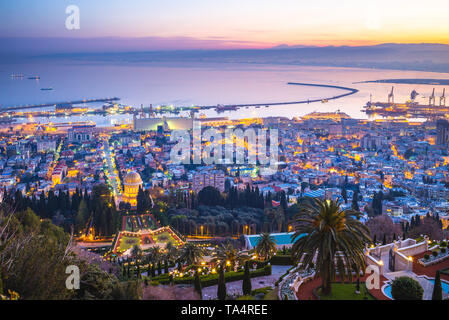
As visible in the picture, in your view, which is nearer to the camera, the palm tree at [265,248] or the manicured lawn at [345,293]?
the manicured lawn at [345,293]

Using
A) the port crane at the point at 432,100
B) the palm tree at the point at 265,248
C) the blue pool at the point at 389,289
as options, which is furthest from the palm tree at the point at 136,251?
the port crane at the point at 432,100

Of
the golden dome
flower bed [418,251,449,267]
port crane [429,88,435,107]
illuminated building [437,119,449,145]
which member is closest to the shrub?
flower bed [418,251,449,267]

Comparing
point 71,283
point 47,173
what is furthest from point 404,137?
point 71,283

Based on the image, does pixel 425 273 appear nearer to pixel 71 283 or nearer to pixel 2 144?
pixel 71 283

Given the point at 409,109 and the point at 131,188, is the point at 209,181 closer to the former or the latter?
the point at 131,188

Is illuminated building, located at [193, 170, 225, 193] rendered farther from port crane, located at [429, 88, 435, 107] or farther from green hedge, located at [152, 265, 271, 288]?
port crane, located at [429, 88, 435, 107]

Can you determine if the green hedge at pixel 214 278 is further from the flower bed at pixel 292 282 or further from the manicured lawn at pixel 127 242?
the manicured lawn at pixel 127 242
